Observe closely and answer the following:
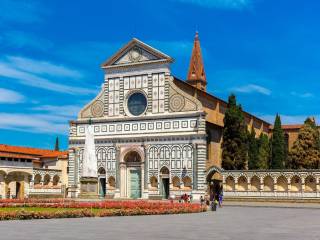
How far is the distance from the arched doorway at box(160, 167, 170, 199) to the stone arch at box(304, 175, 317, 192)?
1364 centimetres

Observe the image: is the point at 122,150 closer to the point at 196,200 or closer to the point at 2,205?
the point at 196,200

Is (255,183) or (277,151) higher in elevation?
(277,151)

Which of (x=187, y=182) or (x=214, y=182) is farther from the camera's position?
(x=214, y=182)

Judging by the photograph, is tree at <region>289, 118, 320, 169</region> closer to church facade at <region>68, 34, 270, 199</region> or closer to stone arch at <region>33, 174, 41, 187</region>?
church facade at <region>68, 34, 270, 199</region>

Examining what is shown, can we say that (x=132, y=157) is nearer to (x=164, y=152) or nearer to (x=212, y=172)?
(x=164, y=152)

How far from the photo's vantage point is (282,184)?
4844 centimetres

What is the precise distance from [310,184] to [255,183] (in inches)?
203

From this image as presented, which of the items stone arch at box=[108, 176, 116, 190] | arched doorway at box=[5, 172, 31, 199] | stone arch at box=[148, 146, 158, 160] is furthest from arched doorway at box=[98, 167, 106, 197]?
arched doorway at box=[5, 172, 31, 199]

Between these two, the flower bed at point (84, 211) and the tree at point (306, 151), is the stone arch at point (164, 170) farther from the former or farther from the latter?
the flower bed at point (84, 211)

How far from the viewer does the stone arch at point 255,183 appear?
161 ft

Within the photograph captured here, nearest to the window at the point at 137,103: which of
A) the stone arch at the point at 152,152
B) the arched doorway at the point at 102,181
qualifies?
the stone arch at the point at 152,152

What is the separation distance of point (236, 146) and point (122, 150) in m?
12.6

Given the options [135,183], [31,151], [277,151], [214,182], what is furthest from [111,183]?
[31,151]

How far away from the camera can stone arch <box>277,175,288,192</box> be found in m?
47.9
